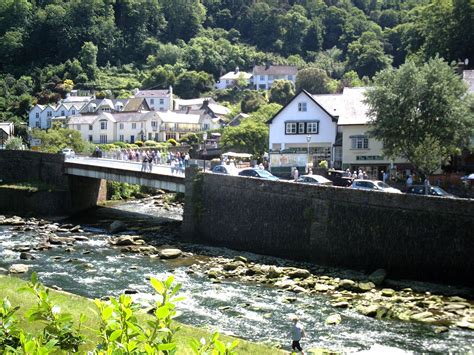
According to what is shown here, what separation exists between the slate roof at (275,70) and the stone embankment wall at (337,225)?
11306 centimetres

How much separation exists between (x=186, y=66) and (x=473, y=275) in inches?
5517

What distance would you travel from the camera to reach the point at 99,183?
65.5m

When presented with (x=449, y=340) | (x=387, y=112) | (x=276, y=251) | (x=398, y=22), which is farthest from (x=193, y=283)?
(x=398, y=22)

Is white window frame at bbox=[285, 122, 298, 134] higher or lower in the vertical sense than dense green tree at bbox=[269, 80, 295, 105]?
→ lower

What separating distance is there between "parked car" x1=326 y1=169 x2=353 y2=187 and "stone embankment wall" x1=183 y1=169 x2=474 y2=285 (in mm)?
8873

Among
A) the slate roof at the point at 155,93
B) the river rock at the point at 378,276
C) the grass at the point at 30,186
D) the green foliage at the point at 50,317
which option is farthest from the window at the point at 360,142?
the slate roof at the point at 155,93

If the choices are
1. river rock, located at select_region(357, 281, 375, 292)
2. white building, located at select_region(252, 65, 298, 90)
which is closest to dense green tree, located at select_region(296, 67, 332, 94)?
white building, located at select_region(252, 65, 298, 90)

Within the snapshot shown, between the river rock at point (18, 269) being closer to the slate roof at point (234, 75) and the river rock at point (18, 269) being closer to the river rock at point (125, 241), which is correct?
the river rock at point (125, 241)

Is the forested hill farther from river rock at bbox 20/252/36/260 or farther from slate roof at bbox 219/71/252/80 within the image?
river rock at bbox 20/252/36/260

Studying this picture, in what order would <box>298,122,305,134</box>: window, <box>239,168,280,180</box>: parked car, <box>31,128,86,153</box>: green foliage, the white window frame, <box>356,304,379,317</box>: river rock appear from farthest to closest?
<box>31,128,86,153</box>: green foliage
the white window frame
<box>298,122,305,134</box>: window
<box>239,168,280,180</box>: parked car
<box>356,304,379,317</box>: river rock

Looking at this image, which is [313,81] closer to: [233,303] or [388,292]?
[388,292]

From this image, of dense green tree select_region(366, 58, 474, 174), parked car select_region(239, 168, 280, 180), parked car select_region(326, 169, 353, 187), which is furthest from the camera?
parked car select_region(326, 169, 353, 187)

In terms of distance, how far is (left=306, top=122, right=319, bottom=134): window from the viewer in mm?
61409

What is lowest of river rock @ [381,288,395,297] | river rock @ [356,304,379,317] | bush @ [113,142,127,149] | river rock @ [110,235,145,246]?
river rock @ [356,304,379,317]
